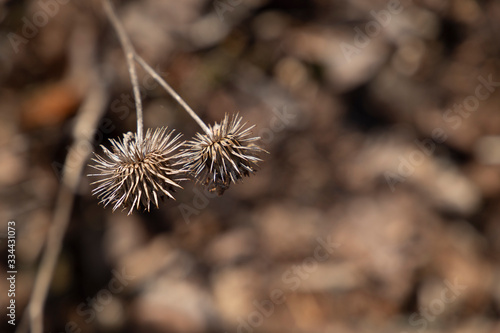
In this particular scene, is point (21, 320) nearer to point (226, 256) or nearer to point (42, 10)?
point (226, 256)

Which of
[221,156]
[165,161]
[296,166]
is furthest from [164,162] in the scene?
[296,166]

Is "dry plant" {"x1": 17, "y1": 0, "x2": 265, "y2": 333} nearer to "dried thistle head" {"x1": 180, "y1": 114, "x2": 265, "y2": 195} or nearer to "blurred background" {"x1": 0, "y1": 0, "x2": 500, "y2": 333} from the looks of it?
"dried thistle head" {"x1": 180, "y1": 114, "x2": 265, "y2": 195}

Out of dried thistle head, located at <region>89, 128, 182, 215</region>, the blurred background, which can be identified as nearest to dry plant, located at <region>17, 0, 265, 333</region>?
dried thistle head, located at <region>89, 128, 182, 215</region>

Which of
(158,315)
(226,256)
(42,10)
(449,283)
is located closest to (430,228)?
(449,283)

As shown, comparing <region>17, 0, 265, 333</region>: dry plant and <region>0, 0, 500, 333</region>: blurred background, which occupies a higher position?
<region>0, 0, 500, 333</region>: blurred background

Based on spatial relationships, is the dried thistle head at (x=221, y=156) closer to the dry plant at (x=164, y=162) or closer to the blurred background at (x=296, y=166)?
the dry plant at (x=164, y=162)

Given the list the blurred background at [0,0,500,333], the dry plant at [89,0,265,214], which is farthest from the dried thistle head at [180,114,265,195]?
the blurred background at [0,0,500,333]

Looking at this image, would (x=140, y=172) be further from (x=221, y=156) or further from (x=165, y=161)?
(x=221, y=156)

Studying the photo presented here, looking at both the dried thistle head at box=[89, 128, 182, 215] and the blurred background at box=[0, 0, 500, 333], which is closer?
the dried thistle head at box=[89, 128, 182, 215]

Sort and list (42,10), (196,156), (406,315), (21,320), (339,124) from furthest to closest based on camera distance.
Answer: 1. (339,124)
2. (406,315)
3. (42,10)
4. (21,320)
5. (196,156)
